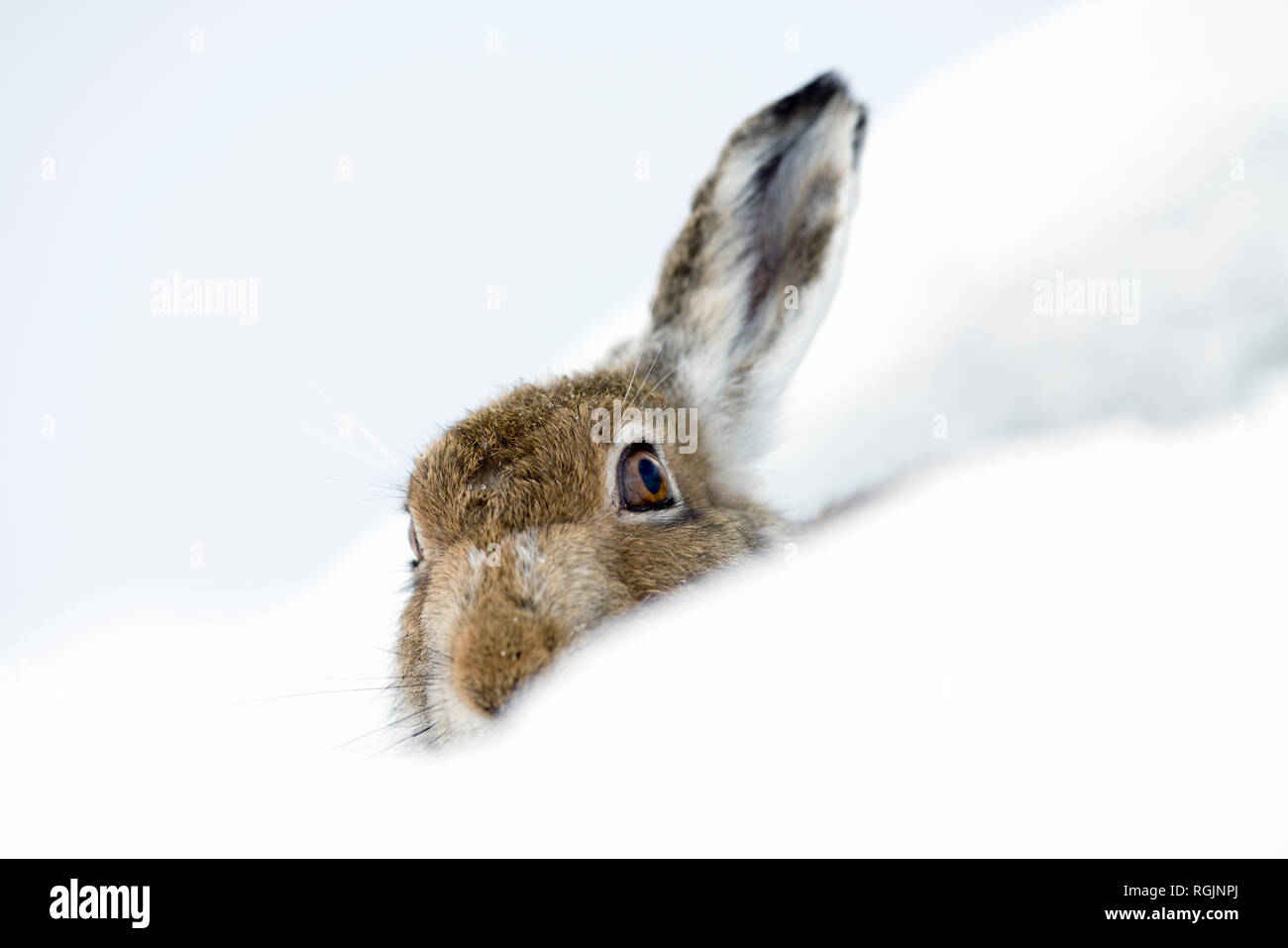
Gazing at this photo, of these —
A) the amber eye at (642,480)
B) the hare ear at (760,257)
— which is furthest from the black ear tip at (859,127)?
the amber eye at (642,480)

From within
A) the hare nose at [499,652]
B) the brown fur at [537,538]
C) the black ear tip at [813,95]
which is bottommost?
the hare nose at [499,652]

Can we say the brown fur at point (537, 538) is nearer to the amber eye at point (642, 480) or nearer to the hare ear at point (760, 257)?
the amber eye at point (642, 480)

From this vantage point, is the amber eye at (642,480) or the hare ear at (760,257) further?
the hare ear at (760,257)

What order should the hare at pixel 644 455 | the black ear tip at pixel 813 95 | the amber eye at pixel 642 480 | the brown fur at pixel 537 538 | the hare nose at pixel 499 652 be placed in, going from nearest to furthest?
the hare nose at pixel 499 652 → the brown fur at pixel 537 538 → the hare at pixel 644 455 → the amber eye at pixel 642 480 → the black ear tip at pixel 813 95

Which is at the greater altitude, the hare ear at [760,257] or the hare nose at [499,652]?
the hare ear at [760,257]

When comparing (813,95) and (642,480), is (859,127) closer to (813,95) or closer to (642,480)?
(813,95)

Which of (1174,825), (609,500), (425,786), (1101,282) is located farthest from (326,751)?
(1101,282)

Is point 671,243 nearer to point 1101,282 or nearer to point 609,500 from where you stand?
point 609,500
